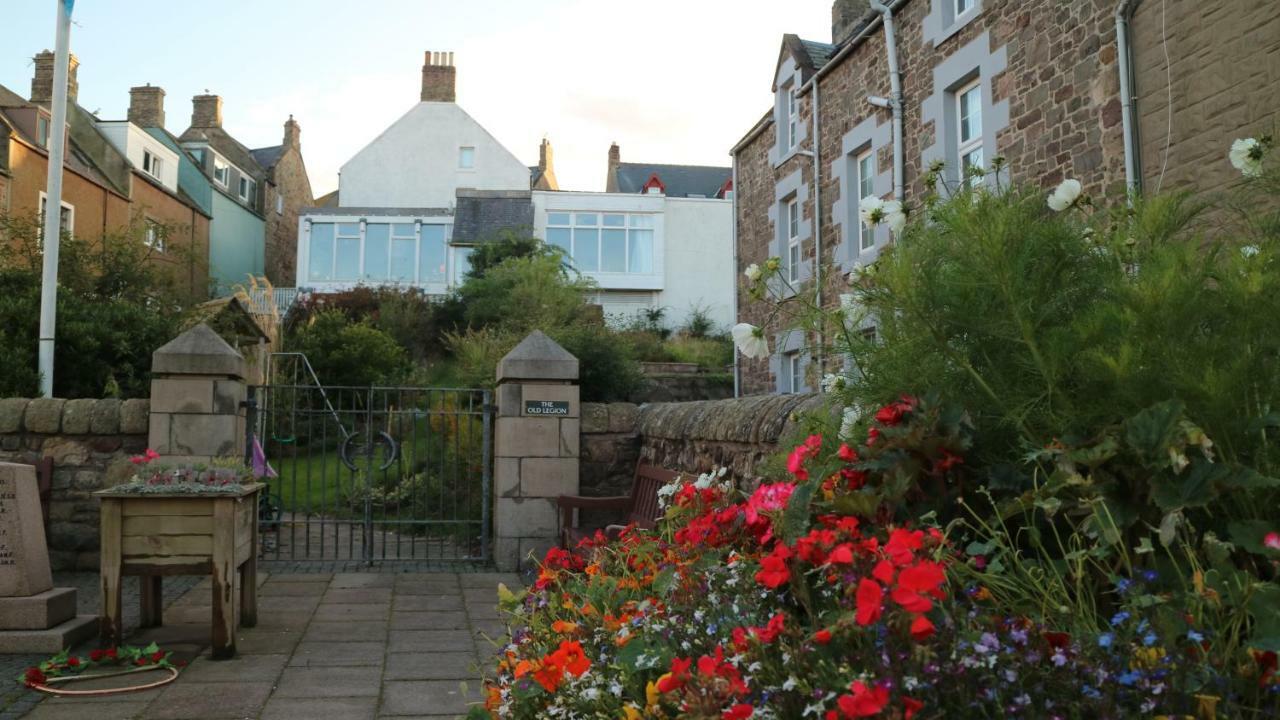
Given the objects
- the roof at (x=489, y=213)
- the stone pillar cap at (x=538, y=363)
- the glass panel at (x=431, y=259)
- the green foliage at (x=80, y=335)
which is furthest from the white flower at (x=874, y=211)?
the glass panel at (x=431, y=259)

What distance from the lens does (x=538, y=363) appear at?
8711 millimetres

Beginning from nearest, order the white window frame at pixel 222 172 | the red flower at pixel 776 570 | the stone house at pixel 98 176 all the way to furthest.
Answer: the red flower at pixel 776 570
the stone house at pixel 98 176
the white window frame at pixel 222 172

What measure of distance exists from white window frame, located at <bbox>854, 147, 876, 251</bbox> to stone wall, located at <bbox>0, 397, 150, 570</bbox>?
8857 mm

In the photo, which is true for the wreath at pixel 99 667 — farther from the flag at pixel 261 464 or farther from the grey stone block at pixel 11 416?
the flag at pixel 261 464

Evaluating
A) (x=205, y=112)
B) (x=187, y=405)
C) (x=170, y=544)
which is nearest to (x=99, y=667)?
(x=170, y=544)

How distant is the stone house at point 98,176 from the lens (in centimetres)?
2027

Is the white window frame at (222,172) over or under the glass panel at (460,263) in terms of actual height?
over

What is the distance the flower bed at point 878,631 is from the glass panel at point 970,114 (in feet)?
29.8

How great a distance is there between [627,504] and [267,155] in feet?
112

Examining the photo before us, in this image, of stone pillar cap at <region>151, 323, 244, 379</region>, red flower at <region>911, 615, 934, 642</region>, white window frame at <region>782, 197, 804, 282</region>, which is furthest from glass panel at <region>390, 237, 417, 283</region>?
red flower at <region>911, 615, 934, 642</region>

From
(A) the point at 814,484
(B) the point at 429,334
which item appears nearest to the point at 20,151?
(B) the point at 429,334

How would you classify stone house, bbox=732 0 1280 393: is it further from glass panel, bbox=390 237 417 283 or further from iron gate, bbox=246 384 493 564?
glass panel, bbox=390 237 417 283

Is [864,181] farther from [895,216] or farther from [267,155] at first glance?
[267,155]

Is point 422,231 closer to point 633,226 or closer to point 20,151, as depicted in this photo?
point 633,226
